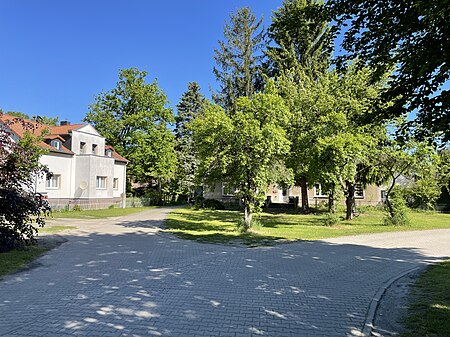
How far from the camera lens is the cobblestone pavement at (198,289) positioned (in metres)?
5.19

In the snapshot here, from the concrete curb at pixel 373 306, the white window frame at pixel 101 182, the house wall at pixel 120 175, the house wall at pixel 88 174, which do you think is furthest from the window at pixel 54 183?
the concrete curb at pixel 373 306

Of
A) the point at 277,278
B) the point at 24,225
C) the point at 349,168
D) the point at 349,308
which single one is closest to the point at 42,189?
the point at 24,225

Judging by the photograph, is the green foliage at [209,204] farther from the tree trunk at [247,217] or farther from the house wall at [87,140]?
the tree trunk at [247,217]

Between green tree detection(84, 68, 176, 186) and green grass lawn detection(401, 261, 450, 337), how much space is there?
36.8 metres

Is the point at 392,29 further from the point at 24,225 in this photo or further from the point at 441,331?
the point at 24,225

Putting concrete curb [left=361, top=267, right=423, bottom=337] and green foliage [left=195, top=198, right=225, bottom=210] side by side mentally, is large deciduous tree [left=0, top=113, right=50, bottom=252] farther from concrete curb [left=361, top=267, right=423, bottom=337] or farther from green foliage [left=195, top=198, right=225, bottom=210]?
green foliage [left=195, top=198, right=225, bottom=210]

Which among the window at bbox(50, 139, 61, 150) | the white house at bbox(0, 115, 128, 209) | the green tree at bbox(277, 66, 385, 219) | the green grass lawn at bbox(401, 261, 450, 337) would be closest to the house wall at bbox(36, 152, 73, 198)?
the white house at bbox(0, 115, 128, 209)

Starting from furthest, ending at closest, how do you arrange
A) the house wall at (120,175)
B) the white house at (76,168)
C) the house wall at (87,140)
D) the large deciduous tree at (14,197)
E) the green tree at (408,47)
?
the house wall at (120,175)
the house wall at (87,140)
the white house at (76,168)
the large deciduous tree at (14,197)
the green tree at (408,47)

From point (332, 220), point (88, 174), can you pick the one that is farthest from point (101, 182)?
point (332, 220)

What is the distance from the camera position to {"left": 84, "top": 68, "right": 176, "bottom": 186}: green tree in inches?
1694

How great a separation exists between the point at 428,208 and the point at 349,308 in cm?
3392

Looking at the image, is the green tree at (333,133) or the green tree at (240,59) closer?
the green tree at (333,133)

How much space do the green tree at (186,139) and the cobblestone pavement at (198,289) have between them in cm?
3065

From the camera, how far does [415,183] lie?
34000 millimetres
